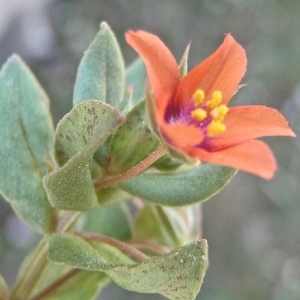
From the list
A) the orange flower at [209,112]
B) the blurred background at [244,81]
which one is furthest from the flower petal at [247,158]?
the blurred background at [244,81]

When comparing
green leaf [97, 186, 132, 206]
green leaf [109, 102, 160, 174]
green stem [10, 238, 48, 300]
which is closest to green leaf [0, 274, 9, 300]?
green stem [10, 238, 48, 300]

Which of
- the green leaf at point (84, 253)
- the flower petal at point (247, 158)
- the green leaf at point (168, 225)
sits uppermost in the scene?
the flower petal at point (247, 158)

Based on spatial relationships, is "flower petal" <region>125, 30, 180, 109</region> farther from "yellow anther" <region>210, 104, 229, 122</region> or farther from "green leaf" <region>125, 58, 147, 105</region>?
"green leaf" <region>125, 58, 147, 105</region>

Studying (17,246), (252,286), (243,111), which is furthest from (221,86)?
(252,286)

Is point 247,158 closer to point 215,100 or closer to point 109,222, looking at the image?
point 215,100

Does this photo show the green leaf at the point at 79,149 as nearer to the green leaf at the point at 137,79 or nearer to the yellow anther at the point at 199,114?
the yellow anther at the point at 199,114

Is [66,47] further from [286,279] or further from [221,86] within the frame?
[221,86]
